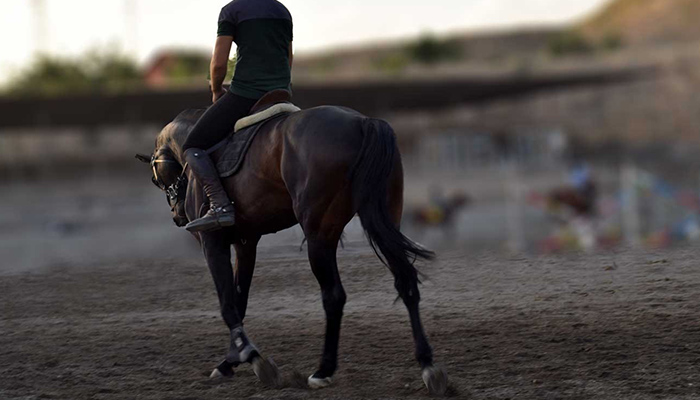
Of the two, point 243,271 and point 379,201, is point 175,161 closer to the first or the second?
point 243,271

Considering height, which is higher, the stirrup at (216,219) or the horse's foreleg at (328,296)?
the stirrup at (216,219)

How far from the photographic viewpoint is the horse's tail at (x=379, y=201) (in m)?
5.23

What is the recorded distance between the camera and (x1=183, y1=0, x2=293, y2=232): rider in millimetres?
5785

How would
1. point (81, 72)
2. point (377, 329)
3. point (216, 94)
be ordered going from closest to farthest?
point (216, 94) → point (377, 329) → point (81, 72)

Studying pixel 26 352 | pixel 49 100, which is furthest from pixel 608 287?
pixel 49 100

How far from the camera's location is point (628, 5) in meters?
161

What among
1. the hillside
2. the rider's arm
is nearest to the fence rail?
the rider's arm

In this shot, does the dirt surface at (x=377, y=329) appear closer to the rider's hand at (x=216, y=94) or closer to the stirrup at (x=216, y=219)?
the stirrup at (x=216, y=219)

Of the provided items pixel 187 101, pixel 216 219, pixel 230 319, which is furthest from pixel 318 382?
pixel 187 101

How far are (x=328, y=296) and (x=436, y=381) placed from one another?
0.79 m

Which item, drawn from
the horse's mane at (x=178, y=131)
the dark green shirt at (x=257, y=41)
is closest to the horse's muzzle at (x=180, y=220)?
the horse's mane at (x=178, y=131)

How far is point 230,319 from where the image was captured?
5879 mm

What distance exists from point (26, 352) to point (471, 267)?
4.34m

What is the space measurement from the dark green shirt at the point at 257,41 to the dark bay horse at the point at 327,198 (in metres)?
0.31
